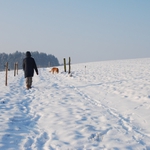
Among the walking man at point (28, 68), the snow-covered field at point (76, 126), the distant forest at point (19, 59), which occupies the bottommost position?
the snow-covered field at point (76, 126)

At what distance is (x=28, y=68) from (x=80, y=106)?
6.70m

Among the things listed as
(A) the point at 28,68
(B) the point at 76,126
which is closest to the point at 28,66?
(A) the point at 28,68

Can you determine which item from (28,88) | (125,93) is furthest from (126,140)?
(28,88)

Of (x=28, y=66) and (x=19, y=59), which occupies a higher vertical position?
(x=19, y=59)

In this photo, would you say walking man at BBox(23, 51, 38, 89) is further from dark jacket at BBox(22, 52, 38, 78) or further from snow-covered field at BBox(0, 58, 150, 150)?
snow-covered field at BBox(0, 58, 150, 150)

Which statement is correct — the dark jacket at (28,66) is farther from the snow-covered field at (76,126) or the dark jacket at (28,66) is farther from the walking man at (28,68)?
the snow-covered field at (76,126)

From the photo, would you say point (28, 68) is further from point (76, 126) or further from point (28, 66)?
point (76, 126)

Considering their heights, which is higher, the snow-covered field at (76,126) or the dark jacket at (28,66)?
the dark jacket at (28,66)

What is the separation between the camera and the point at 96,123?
5391 mm

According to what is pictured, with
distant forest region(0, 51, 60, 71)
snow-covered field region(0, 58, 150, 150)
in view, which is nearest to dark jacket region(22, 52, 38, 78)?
snow-covered field region(0, 58, 150, 150)

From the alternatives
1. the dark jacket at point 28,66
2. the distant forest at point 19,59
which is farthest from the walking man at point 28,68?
the distant forest at point 19,59

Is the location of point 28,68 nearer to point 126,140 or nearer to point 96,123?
point 96,123

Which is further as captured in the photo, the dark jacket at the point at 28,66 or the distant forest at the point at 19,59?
the distant forest at the point at 19,59

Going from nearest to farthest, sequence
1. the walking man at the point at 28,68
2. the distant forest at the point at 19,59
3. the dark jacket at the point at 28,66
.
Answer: the walking man at the point at 28,68 → the dark jacket at the point at 28,66 → the distant forest at the point at 19,59
